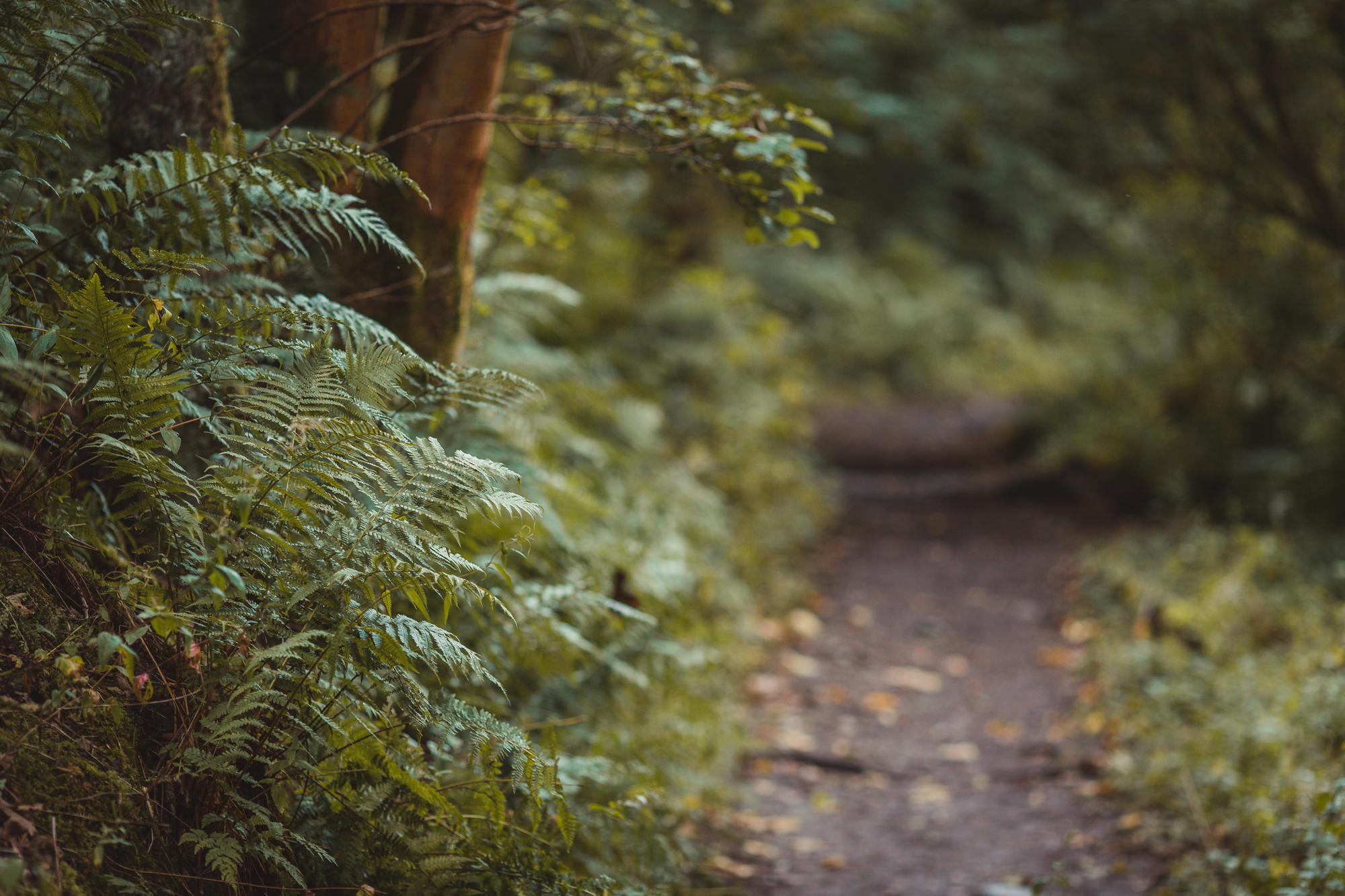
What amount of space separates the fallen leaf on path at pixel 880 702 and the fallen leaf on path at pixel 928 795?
989 mm

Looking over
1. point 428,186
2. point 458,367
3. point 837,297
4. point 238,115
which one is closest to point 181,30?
point 238,115

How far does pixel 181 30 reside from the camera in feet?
8.55

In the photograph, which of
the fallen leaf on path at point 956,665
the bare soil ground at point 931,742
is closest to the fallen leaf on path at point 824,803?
the bare soil ground at point 931,742

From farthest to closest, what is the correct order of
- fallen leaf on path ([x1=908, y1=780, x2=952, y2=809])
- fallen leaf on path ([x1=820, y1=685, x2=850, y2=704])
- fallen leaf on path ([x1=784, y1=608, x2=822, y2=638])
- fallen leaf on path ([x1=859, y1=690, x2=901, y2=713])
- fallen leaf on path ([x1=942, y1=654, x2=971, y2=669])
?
fallen leaf on path ([x1=784, y1=608, x2=822, y2=638]), fallen leaf on path ([x1=942, y1=654, x2=971, y2=669]), fallen leaf on path ([x1=820, y1=685, x2=850, y2=704]), fallen leaf on path ([x1=859, y1=690, x2=901, y2=713]), fallen leaf on path ([x1=908, y1=780, x2=952, y2=809])

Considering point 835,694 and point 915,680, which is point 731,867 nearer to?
point 835,694

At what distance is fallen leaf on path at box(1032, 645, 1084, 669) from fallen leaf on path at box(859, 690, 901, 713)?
1.27m

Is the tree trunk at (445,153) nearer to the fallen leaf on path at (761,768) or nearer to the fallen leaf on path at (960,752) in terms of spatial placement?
the fallen leaf on path at (761,768)

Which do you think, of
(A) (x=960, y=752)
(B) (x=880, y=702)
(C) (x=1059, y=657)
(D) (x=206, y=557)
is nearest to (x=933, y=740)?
(A) (x=960, y=752)

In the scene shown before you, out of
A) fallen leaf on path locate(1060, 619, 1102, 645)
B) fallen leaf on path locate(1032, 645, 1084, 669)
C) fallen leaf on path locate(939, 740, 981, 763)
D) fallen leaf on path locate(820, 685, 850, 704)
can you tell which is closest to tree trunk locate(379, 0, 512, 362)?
fallen leaf on path locate(939, 740, 981, 763)

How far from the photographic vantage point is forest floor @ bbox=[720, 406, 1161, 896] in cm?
389

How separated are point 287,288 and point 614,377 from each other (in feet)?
17.2

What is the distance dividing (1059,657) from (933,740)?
173 cm

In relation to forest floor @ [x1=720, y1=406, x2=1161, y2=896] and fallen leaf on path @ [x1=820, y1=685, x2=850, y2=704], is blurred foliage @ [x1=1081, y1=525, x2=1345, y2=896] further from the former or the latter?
fallen leaf on path @ [x1=820, y1=685, x2=850, y2=704]

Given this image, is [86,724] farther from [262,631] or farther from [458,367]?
[458,367]
